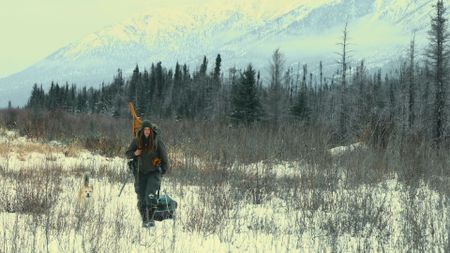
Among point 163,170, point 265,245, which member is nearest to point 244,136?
point 163,170

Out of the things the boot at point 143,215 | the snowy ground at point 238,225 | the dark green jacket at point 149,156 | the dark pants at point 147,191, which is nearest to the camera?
the snowy ground at point 238,225

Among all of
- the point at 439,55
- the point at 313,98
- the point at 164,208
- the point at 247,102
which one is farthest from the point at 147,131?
the point at 313,98

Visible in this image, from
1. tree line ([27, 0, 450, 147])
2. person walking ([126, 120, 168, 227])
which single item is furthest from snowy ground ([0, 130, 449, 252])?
tree line ([27, 0, 450, 147])

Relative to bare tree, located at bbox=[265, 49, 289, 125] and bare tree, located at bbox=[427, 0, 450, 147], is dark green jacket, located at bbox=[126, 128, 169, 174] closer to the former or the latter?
bare tree, located at bbox=[427, 0, 450, 147]

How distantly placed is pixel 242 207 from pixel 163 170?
4.99 ft

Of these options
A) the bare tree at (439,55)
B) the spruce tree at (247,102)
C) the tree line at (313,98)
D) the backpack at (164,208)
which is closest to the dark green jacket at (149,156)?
the backpack at (164,208)

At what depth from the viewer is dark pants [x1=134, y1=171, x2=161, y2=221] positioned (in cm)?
643

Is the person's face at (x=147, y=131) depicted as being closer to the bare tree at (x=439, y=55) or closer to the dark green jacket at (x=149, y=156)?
the dark green jacket at (x=149, y=156)

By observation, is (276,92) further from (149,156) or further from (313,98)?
(313,98)

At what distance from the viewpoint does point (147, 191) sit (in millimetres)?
6484

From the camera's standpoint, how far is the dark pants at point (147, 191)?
6.43m

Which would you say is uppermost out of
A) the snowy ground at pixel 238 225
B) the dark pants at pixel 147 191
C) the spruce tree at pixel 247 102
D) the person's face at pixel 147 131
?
the spruce tree at pixel 247 102

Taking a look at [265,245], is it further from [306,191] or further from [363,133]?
[363,133]

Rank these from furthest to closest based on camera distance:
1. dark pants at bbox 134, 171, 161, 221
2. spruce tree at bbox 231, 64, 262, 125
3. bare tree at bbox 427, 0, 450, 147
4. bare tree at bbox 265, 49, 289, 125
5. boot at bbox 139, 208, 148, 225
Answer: bare tree at bbox 265, 49, 289, 125, spruce tree at bbox 231, 64, 262, 125, bare tree at bbox 427, 0, 450, 147, dark pants at bbox 134, 171, 161, 221, boot at bbox 139, 208, 148, 225
